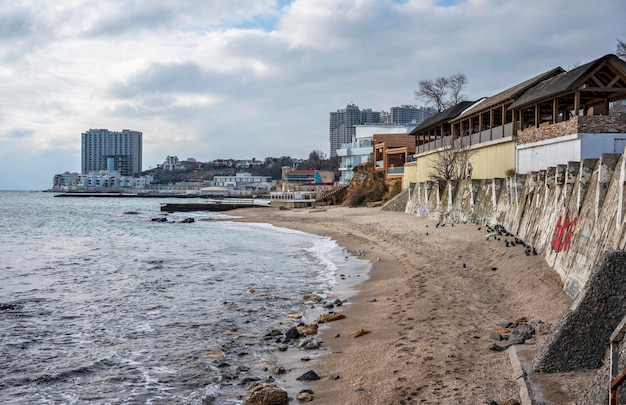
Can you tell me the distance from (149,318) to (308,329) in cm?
444

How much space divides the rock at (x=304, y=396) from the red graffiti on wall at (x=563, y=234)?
7.41m

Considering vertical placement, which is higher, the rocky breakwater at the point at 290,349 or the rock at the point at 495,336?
the rock at the point at 495,336

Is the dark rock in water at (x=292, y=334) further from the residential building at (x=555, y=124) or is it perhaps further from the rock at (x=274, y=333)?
the residential building at (x=555, y=124)

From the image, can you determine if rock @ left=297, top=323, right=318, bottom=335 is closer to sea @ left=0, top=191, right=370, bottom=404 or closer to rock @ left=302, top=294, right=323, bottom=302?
sea @ left=0, top=191, right=370, bottom=404

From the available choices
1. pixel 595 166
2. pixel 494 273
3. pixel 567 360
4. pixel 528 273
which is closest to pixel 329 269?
pixel 494 273

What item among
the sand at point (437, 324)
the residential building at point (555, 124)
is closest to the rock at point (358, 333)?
the sand at point (437, 324)

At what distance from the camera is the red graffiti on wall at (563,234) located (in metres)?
12.9

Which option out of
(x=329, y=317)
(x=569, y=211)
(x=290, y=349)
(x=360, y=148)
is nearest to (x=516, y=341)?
(x=290, y=349)

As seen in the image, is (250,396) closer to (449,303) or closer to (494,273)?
(449,303)

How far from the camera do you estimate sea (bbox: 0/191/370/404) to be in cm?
927

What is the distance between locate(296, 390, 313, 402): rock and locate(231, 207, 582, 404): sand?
126 millimetres

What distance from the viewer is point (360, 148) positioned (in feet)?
282

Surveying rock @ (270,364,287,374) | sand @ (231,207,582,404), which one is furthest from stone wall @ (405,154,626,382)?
rock @ (270,364,287,374)

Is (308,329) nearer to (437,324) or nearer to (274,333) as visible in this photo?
(274,333)
